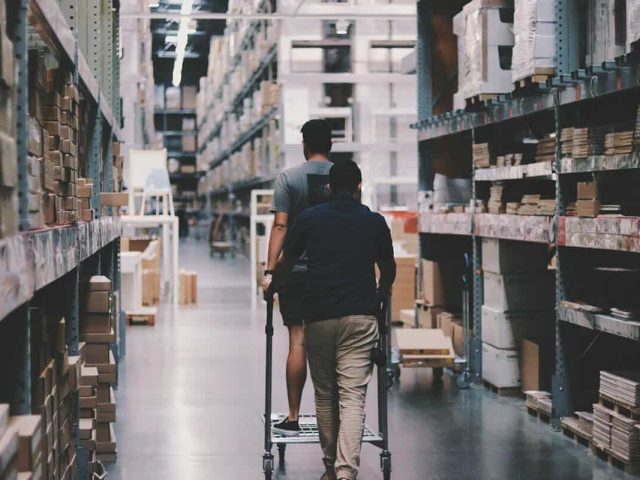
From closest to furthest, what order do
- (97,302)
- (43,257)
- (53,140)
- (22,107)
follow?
(22,107) → (43,257) → (53,140) → (97,302)

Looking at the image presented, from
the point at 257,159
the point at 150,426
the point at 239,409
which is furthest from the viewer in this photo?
the point at 257,159

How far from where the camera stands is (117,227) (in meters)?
7.75

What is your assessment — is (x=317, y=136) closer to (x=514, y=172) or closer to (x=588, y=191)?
(x=588, y=191)

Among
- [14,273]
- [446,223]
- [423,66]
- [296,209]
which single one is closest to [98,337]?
[296,209]

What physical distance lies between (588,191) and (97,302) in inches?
113

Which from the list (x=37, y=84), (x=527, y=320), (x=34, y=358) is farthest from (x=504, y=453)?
(x=37, y=84)

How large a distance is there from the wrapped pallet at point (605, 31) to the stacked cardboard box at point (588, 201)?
0.75m

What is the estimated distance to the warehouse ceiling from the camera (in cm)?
2205

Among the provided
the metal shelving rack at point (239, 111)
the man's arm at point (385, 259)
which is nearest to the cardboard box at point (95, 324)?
the man's arm at point (385, 259)

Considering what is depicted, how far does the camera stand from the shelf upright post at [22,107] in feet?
9.02

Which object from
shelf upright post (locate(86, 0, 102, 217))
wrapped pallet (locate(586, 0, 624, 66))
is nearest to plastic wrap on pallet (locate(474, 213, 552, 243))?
wrapped pallet (locate(586, 0, 624, 66))

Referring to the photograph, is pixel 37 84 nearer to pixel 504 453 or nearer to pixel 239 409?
pixel 504 453

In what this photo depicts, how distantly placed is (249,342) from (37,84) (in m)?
7.12

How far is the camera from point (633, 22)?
5207mm
